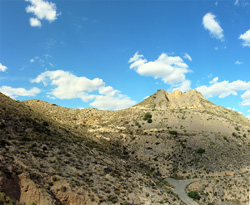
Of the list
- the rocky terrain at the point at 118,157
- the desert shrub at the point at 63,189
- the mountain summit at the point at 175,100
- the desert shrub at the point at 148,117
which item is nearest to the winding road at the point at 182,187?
the rocky terrain at the point at 118,157

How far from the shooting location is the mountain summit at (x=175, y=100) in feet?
337

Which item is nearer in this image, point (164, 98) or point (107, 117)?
point (107, 117)

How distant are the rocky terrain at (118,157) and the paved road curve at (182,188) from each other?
52.5 inches

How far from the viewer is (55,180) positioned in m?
19.0

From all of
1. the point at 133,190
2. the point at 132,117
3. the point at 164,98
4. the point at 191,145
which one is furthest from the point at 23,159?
the point at 164,98

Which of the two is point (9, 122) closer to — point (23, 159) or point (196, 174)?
point (23, 159)

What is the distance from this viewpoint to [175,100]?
11425cm

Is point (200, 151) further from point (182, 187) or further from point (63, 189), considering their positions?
point (63, 189)

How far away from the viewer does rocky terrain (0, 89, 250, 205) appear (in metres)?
18.6

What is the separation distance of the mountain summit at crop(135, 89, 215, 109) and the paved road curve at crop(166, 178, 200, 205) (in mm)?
63506

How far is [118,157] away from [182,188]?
45.9ft

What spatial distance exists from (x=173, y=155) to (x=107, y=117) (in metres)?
34.7

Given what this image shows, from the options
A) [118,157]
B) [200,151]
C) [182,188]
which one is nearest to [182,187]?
[182,188]

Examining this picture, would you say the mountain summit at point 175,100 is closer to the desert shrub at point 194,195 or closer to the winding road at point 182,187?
the winding road at point 182,187
